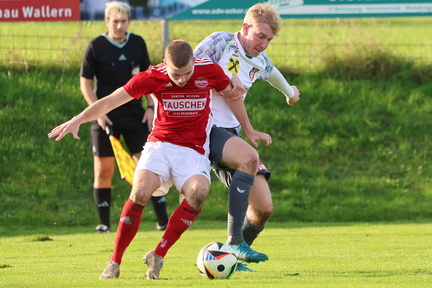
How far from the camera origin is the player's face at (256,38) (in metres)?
7.06

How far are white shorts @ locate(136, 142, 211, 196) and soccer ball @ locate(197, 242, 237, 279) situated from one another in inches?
21.4

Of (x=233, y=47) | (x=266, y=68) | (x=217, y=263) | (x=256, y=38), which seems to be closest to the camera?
(x=217, y=263)

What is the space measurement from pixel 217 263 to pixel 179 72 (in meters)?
1.40

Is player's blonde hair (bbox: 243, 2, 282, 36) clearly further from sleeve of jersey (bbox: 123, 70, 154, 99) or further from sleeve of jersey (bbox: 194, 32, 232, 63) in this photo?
sleeve of jersey (bbox: 123, 70, 154, 99)

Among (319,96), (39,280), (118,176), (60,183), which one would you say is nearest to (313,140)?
(319,96)

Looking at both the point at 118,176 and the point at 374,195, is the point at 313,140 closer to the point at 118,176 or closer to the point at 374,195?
the point at 374,195

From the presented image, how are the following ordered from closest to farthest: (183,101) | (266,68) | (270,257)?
(183,101) < (266,68) < (270,257)

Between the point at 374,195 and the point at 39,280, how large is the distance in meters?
8.22

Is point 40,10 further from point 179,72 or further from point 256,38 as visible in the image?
point 179,72

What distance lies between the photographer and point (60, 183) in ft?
43.8

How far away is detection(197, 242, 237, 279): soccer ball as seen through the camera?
6227mm

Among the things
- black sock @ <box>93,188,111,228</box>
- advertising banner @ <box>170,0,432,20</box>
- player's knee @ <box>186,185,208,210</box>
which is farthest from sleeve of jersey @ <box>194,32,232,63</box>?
advertising banner @ <box>170,0,432,20</box>

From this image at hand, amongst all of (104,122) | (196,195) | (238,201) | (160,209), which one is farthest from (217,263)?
(160,209)

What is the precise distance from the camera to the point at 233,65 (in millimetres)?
7199
